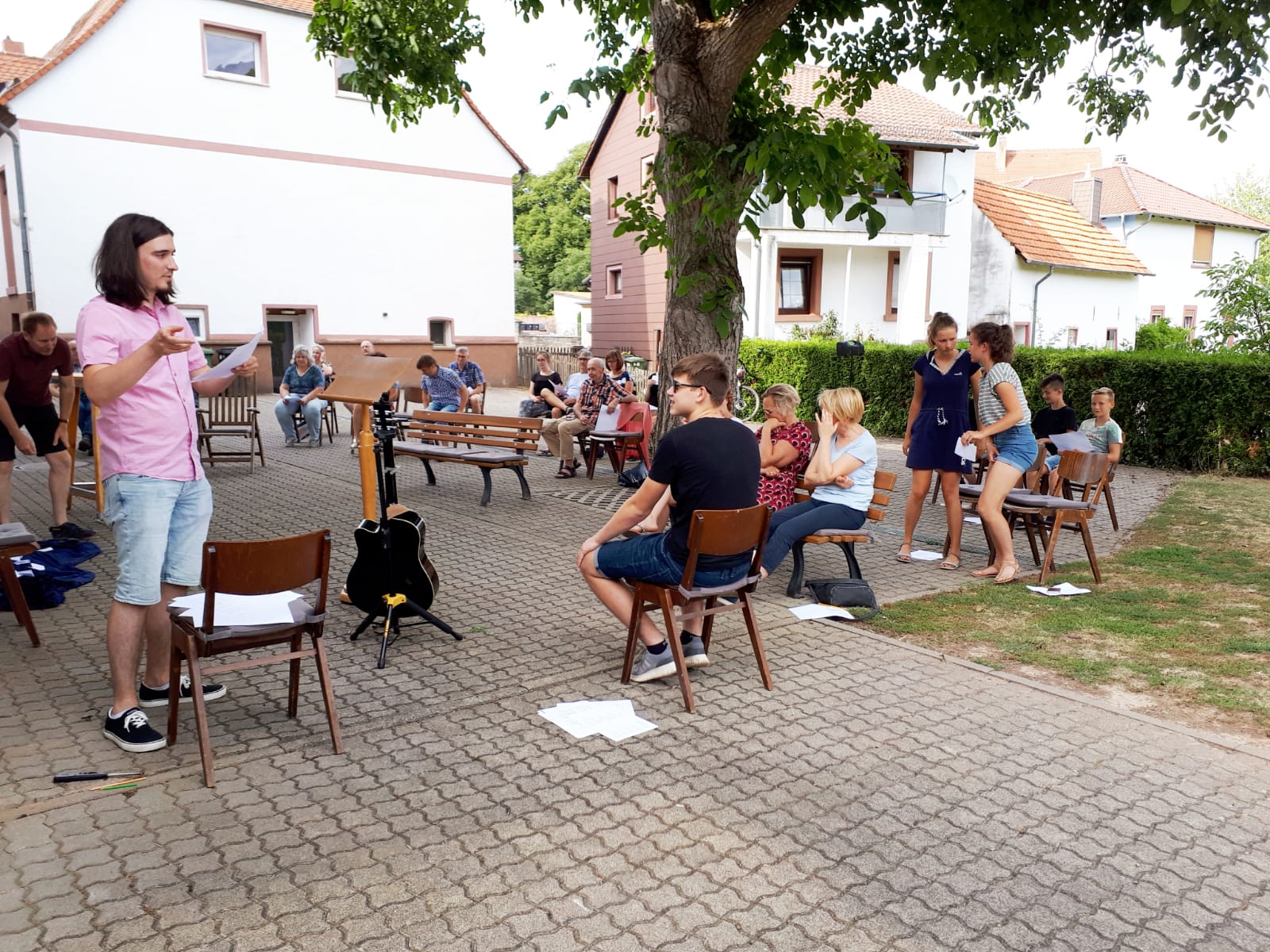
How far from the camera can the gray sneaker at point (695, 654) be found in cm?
497

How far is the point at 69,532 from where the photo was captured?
7.93m

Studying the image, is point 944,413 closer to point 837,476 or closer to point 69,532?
point 837,476

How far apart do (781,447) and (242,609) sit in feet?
13.0

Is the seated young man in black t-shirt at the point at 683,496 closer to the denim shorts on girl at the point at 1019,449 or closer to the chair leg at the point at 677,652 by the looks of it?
the chair leg at the point at 677,652

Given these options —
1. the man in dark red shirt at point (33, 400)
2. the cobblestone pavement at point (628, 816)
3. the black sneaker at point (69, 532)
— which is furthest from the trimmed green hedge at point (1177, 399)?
the man in dark red shirt at point (33, 400)

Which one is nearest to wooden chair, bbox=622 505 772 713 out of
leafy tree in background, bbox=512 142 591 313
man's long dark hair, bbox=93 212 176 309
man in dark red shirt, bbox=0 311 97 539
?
man's long dark hair, bbox=93 212 176 309

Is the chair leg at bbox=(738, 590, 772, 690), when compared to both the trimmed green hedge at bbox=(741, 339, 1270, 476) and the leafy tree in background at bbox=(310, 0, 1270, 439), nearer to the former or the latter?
the leafy tree in background at bbox=(310, 0, 1270, 439)

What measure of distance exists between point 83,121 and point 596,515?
17.9m

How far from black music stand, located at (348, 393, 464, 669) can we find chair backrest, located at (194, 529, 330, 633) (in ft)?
4.46

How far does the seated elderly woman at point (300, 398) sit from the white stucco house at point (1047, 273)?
20.7 metres

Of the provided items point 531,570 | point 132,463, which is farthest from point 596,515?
point 132,463

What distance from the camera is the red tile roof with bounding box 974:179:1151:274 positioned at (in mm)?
28969

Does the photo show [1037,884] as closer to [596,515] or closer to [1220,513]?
[596,515]

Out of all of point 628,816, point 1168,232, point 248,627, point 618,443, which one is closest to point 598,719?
point 628,816
